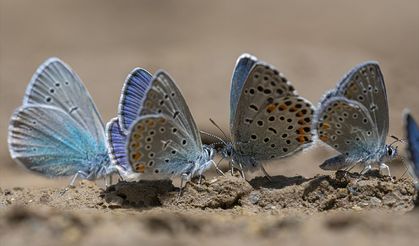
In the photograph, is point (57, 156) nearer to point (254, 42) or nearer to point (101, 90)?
point (101, 90)

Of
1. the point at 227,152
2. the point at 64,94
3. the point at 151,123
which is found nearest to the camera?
the point at 151,123

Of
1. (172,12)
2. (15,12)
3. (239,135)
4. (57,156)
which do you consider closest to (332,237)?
(239,135)

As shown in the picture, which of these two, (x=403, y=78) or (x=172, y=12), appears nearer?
(x=403, y=78)

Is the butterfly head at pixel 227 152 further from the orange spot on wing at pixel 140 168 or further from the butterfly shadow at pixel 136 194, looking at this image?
the orange spot on wing at pixel 140 168

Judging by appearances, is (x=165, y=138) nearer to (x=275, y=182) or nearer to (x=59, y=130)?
(x=275, y=182)

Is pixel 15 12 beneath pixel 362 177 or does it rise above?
above

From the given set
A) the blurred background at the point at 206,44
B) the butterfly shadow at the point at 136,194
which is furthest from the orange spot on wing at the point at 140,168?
the blurred background at the point at 206,44

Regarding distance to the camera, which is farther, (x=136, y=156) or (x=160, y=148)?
(x=160, y=148)

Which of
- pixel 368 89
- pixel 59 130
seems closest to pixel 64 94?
pixel 59 130
